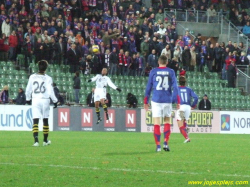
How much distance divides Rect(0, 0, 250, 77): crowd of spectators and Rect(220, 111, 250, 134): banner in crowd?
4.16 m

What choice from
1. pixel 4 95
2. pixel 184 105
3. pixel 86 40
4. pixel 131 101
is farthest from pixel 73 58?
pixel 184 105

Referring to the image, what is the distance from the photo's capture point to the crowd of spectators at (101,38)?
107ft

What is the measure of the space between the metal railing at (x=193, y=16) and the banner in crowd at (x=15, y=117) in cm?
1591

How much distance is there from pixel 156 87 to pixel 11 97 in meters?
17.0

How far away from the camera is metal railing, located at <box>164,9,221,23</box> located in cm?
4397

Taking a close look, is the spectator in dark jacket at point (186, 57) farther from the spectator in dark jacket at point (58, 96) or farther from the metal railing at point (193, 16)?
the spectator in dark jacket at point (58, 96)

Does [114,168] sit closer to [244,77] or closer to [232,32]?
[244,77]

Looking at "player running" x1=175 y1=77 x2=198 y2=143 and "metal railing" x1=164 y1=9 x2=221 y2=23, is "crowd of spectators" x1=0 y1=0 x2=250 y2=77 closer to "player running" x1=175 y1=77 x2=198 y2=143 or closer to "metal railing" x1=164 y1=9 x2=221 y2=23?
"metal railing" x1=164 y1=9 x2=221 y2=23

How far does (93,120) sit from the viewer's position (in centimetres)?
3300

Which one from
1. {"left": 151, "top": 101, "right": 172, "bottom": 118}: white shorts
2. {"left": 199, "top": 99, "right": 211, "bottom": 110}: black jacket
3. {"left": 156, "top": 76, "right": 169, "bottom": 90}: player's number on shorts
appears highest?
{"left": 156, "top": 76, "right": 169, "bottom": 90}: player's number on shorts

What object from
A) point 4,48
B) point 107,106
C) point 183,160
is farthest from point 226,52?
point 183,160

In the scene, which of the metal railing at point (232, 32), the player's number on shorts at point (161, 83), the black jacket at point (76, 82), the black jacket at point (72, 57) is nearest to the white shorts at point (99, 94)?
the black jacket at point (76, 82)

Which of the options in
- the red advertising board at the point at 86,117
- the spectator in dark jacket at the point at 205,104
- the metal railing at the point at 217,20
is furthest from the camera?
the metal railing at the point at 217,20

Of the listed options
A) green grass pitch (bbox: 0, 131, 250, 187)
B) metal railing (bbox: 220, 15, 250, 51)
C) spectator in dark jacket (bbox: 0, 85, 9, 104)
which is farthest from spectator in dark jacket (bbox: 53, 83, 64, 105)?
metal railing (bbox: 220, 15, 250, 51)
